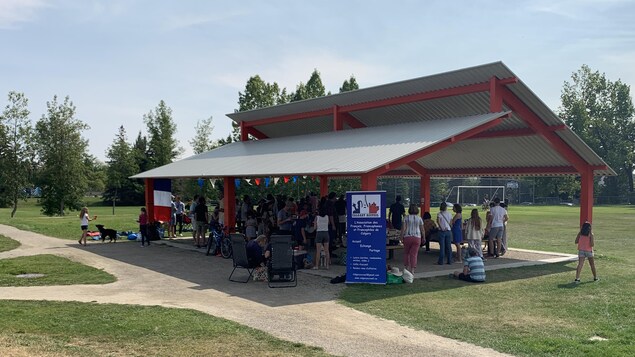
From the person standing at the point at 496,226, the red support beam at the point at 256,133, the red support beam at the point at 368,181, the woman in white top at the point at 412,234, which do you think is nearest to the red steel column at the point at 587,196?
the person standing at the point at 496,226

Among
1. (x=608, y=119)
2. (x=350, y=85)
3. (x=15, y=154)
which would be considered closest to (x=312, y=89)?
(x=350, y=85)

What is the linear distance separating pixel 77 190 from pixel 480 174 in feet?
90.2

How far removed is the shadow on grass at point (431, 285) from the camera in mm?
10062

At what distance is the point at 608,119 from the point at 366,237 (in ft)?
232

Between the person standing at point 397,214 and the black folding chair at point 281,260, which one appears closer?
the black folding chair at point 281,260

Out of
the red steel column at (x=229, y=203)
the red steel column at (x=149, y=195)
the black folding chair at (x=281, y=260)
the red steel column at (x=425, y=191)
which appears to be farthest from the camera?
the red steel column at (x=149, y=195)

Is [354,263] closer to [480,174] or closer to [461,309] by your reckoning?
[461,309]

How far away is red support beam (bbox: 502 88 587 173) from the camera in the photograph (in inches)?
564

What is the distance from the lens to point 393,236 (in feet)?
47.9

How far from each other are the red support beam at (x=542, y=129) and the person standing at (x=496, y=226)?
2.21 metres

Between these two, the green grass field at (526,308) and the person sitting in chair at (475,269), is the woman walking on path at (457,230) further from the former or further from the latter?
the person sitting in chair at (475,269)

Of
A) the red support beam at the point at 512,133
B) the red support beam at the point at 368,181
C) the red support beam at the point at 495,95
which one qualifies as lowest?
the red support beam at the point at 368,181

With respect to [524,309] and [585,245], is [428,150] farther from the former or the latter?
[524,309]

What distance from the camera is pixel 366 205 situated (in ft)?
36.8
